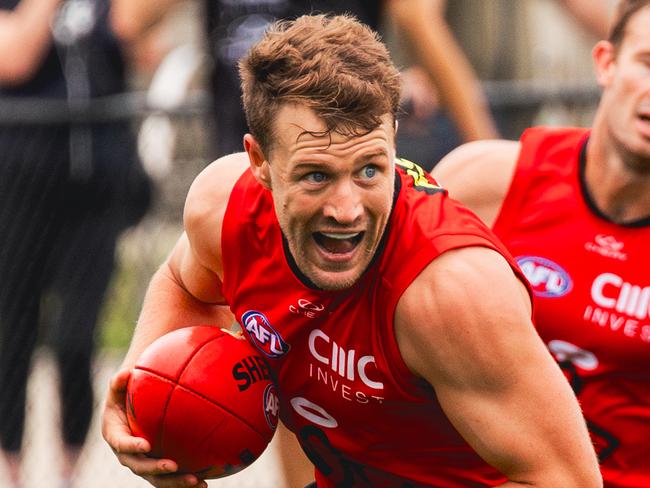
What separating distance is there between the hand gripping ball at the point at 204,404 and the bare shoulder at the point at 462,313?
58cm

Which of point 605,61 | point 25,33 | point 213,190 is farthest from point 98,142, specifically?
point 605,61

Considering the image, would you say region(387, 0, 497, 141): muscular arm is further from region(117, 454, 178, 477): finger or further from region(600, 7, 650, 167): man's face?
region(117, 454, 178, 477): finger

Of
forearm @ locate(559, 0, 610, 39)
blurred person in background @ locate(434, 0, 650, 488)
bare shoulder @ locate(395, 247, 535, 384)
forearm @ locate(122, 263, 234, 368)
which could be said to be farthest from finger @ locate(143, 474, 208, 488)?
forearm @ locate(559, 0, 610, 39)

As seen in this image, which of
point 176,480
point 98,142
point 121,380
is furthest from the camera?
point 98,142

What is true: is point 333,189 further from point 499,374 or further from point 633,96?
point 633,96

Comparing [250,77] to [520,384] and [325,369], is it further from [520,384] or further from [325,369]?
[520,384]

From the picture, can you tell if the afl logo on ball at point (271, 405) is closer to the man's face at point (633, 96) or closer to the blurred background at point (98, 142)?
the man's face at point (633, 96)

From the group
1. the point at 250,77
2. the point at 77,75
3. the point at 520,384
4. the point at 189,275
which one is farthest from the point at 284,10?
the point at 520,384

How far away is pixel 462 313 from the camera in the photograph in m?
3.02

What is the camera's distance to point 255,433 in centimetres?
355

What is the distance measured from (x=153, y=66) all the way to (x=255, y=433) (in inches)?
183

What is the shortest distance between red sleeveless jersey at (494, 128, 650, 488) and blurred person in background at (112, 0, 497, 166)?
62.5 inches

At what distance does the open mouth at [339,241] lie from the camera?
10.3 ft

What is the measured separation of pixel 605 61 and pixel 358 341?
54.3 inches
